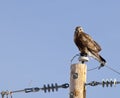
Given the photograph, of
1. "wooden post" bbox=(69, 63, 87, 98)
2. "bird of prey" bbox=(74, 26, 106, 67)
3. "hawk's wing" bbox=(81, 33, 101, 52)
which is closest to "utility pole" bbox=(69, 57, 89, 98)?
"wooden post" bbox=(69, 63, 87, 98)

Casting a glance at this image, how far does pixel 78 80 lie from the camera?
5.17 metres

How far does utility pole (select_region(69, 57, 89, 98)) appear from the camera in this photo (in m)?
5.16

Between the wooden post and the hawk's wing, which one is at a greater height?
the hawk's wing

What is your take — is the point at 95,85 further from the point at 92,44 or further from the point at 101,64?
the point at 92,44

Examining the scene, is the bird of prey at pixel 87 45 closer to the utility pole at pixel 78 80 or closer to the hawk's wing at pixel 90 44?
the hawk's wing at pixel 90 44

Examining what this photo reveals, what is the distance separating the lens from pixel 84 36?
29.2 feet

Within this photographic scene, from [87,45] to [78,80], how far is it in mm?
2847

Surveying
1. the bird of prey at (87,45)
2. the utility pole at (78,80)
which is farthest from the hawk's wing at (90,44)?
the utility pole at (78,80)

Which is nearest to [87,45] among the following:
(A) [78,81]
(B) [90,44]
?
(B) [90,44]

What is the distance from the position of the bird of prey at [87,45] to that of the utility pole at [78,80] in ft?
3.53

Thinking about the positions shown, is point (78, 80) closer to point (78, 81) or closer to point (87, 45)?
point (78, 81)

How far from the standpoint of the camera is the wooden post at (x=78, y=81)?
5156mm

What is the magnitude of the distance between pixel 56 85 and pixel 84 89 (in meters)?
0.52

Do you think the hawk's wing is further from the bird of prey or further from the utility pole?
the utility pole
